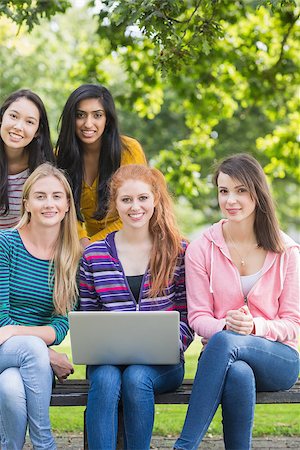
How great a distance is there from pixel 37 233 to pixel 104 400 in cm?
104

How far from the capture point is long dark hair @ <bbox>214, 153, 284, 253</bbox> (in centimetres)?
421

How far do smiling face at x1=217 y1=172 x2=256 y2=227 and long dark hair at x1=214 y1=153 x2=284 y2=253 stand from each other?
0.02 metres

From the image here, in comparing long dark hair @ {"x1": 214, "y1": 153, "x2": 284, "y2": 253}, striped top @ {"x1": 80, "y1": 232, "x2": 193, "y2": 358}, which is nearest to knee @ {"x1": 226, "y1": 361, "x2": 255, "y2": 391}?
striped top @ {"x1": 80, "y1": 232, "x2": 193, "y2": 358}

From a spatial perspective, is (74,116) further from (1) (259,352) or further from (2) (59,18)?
(2) (59,18)

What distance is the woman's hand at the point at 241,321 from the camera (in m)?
3.90

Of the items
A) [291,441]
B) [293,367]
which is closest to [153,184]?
[293,367]

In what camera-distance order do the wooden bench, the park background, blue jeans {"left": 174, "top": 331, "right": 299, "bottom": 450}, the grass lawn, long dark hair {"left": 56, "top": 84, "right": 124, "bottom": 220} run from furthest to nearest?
1. the grass lawn
2. the park background
3. long dark hair {"left": 56, "top": 84, "right": 124, "bottom": 220}
4. the wooden bench
5. blue jeans {"left": 174, "top": 331, "right": 299, "bottom": 450}

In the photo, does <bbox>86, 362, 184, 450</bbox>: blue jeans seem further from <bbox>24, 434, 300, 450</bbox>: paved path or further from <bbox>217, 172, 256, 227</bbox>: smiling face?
<bbox>24, 434, 300, 450</bbox>: paved path

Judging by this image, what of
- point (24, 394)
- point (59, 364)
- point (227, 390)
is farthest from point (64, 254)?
point (227, 390)

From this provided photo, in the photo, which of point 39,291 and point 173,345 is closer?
point 173,345

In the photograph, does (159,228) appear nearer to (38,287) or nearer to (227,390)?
(38,287)

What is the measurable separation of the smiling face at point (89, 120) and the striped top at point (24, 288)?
1.00 meters

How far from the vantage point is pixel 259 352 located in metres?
3.91

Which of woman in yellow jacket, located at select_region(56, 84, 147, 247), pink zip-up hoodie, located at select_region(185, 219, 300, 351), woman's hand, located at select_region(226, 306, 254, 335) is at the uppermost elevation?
woman in yellow jacket, located at select_region(56, 84, 147, 247)
